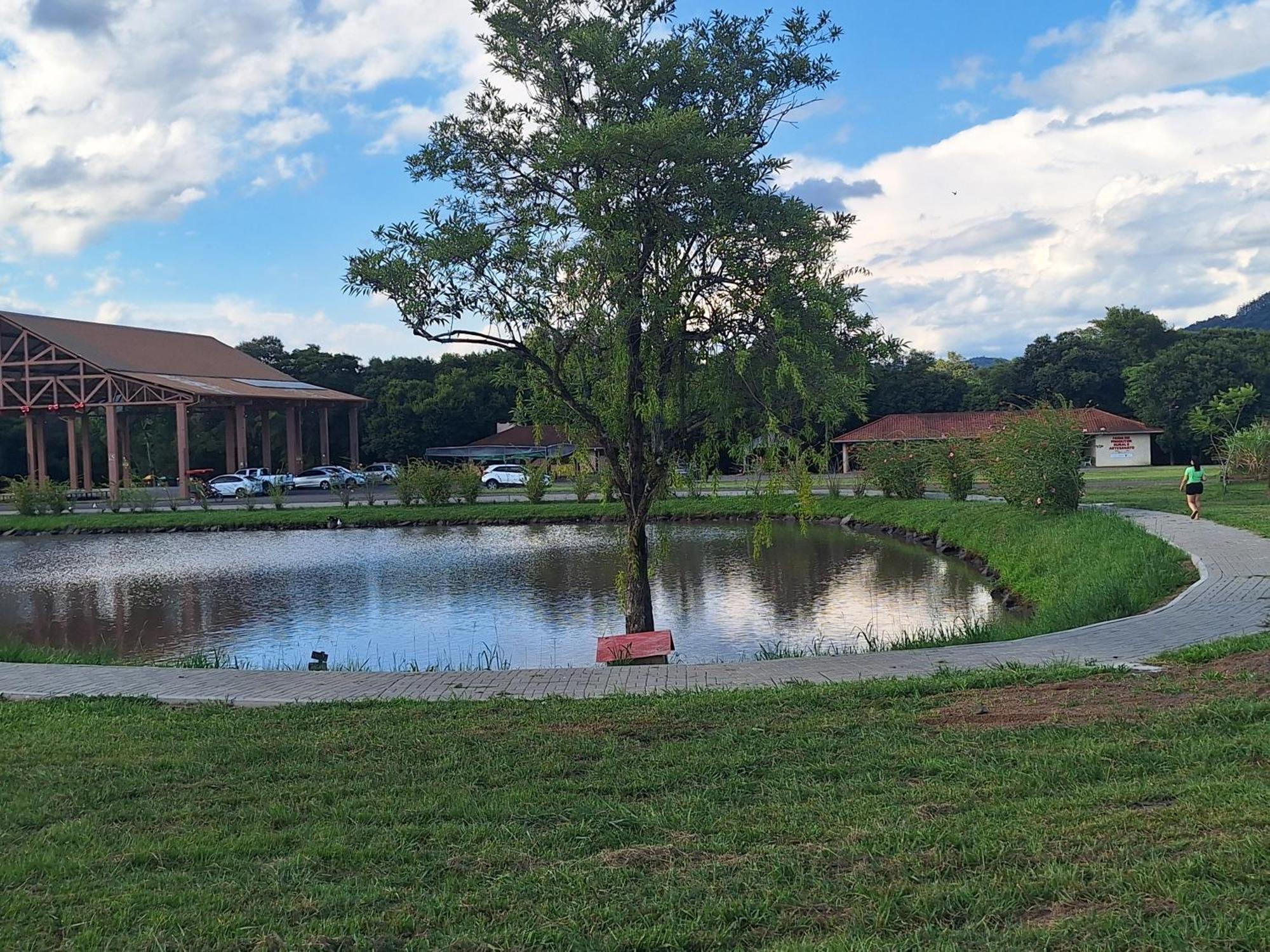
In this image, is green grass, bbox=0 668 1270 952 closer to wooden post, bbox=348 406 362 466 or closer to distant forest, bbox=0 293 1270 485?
wooden post, bbox=348 406 362 466

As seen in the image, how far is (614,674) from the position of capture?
968 cm

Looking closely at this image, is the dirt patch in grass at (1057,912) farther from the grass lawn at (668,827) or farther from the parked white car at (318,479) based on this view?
the parked white car at (318,479)

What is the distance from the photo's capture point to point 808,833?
4.71 meters

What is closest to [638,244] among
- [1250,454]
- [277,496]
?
[1250,454]

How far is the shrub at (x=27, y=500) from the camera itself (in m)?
42.1

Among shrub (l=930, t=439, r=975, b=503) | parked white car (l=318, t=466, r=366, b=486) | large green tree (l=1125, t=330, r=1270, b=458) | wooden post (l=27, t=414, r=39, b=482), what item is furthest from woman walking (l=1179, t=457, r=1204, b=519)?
wooden post (l=27, t=414, r=39, b=482)

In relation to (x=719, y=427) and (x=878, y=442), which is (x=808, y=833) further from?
(x=878, y=442)

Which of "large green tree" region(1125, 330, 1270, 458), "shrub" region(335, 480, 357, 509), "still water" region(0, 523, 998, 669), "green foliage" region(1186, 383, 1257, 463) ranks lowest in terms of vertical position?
"still water" region(0, 523, 998, 669)

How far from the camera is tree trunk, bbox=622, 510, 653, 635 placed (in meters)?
13.8

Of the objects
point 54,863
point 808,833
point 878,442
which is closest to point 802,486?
point 808,833

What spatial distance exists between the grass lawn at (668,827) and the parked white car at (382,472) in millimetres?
48361

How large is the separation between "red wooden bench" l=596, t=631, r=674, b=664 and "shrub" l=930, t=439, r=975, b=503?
21.2 m

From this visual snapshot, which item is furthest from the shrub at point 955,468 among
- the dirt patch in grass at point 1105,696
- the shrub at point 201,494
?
the shrub at point 201,494

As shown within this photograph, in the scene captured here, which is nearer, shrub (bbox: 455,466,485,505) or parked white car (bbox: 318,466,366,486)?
shrub (bbox: 455,466,485,505)
